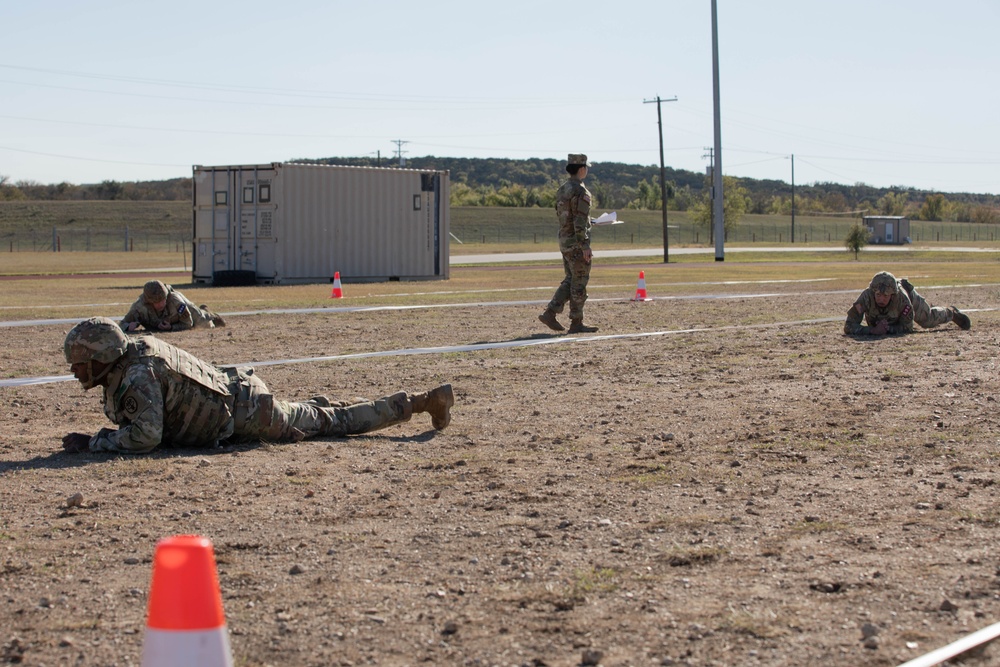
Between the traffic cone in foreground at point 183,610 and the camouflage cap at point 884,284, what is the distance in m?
13.1

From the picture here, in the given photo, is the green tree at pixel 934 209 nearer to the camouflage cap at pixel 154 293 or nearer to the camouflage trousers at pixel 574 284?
the camouflage trousers at pixel 574 284

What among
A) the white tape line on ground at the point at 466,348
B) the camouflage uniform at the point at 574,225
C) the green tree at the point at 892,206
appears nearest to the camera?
the white tape line on ground at the point at 466,348

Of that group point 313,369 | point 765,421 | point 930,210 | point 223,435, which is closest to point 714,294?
point 313,369

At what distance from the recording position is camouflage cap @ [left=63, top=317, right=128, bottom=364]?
285 inches

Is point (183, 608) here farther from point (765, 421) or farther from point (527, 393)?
point (527, 393)

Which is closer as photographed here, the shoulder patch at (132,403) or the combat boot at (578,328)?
the shoulder patch at (132,403)

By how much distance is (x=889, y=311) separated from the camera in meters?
15.3

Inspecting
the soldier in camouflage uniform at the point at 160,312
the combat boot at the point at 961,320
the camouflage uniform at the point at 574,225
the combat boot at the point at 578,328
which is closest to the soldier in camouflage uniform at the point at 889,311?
the combat boot at the point at 961,320

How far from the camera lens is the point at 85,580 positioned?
16.8 feet

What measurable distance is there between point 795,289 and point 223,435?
21.6 meters

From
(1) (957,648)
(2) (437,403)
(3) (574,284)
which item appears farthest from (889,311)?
(1) (957,648)

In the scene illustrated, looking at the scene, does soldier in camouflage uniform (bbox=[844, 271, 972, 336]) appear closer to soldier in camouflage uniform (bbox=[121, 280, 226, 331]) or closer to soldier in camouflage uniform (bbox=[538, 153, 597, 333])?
soldier in camouflage uniform (bbox=[538, 153, 597, 333])

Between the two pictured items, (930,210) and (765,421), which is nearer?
(765,421)

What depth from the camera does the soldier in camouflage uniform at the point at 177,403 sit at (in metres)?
7.38
